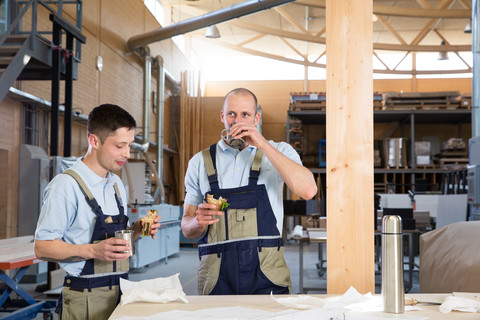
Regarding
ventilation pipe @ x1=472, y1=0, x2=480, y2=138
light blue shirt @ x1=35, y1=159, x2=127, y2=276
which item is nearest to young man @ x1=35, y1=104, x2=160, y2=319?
light blue shirt @ x1=35, y1=159, x2=127, y2=276

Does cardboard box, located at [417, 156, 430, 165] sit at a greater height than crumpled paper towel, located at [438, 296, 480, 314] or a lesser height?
greater

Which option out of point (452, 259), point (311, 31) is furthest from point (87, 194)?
point (311, 31)

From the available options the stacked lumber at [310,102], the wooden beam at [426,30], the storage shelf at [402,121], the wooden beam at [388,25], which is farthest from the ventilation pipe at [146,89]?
the wooden beam at [426,30]

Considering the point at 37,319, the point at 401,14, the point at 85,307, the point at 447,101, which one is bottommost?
the point at 37,319

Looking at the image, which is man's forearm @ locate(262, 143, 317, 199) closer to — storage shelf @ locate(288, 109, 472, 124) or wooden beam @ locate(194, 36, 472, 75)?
storage shelf @ locate(288, 109, 472, 124)

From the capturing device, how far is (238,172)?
2.39 m

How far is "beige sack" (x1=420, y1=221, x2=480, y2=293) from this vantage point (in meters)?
2.99

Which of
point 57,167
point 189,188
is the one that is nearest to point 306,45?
point 57,167

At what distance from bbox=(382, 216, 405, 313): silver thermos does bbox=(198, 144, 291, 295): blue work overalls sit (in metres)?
0.72

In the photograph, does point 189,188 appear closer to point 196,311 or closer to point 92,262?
point 92,262

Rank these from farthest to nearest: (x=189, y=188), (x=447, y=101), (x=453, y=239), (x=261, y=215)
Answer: (x=447, y=101)
(x=453, y=239)
(x=189, y=188)
(x=261, y=215)

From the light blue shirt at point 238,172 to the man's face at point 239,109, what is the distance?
15cm

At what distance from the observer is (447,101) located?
12.9m

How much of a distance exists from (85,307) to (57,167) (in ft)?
17.3
